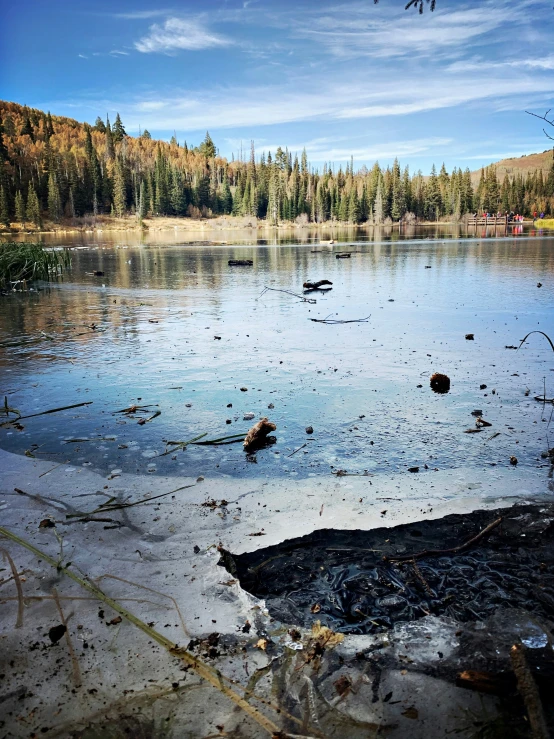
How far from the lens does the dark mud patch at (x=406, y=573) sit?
248 cm

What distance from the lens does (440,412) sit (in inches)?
203

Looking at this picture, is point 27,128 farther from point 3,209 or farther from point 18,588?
point 18,588

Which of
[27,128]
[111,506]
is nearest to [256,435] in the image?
[111,506]

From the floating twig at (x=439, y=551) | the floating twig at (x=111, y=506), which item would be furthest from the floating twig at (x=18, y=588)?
the floating twig at (x=439, y=551)

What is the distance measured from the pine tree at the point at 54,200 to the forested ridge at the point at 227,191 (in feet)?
0.64

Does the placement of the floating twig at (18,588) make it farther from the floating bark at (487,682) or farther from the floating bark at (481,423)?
the floating bark at (481,423)

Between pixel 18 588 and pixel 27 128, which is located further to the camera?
pixel 27 128

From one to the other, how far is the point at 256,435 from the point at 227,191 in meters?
150

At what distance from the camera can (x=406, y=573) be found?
9.03ft

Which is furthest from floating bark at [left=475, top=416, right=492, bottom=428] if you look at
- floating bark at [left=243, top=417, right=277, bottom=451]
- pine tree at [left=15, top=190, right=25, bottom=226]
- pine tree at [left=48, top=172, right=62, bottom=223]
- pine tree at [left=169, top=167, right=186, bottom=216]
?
pine tree at [left=169, top=167, right=186, bottom=216]

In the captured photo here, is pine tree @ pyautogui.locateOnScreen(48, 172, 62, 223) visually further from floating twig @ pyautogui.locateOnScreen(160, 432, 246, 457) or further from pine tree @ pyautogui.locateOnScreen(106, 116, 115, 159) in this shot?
floating twig @ pyautogui.locateOnScreen(160, 432, 246, 457)

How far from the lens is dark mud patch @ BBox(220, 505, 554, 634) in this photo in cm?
248

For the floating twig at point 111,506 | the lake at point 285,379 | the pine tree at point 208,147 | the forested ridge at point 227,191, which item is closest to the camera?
the floating twig at point 111,506

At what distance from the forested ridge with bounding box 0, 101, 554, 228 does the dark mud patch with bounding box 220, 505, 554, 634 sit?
114847 millimetres
